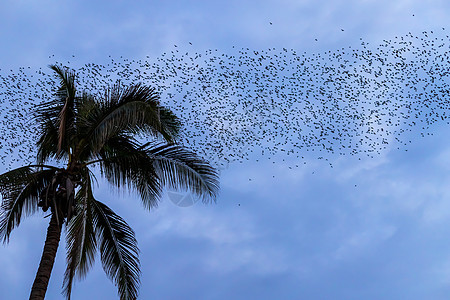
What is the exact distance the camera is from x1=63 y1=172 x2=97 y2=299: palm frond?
1438cm

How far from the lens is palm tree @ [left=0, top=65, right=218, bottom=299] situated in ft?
48.3

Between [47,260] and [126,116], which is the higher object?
[126,116]

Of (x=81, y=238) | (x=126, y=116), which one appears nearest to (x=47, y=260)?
(x=81, y=238)

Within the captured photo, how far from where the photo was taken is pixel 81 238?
564 inches

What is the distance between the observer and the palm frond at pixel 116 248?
15.8 metres

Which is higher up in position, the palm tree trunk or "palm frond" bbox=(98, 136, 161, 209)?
"palm frond" bbox=(98, 136, 161, 209)

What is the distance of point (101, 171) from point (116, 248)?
74.4 inches

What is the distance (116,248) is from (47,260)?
5.91ft

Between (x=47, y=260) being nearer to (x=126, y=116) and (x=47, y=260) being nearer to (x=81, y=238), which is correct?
(x=81, y=238)

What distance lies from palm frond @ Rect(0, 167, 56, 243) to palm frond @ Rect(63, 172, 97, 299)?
907 mm

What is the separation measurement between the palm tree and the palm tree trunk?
21mm

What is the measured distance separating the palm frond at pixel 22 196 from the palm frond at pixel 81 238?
0.91 metres

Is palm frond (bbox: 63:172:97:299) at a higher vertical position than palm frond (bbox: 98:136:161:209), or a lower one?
lower

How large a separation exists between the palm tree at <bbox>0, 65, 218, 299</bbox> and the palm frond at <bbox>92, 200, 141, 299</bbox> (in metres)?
0.02
